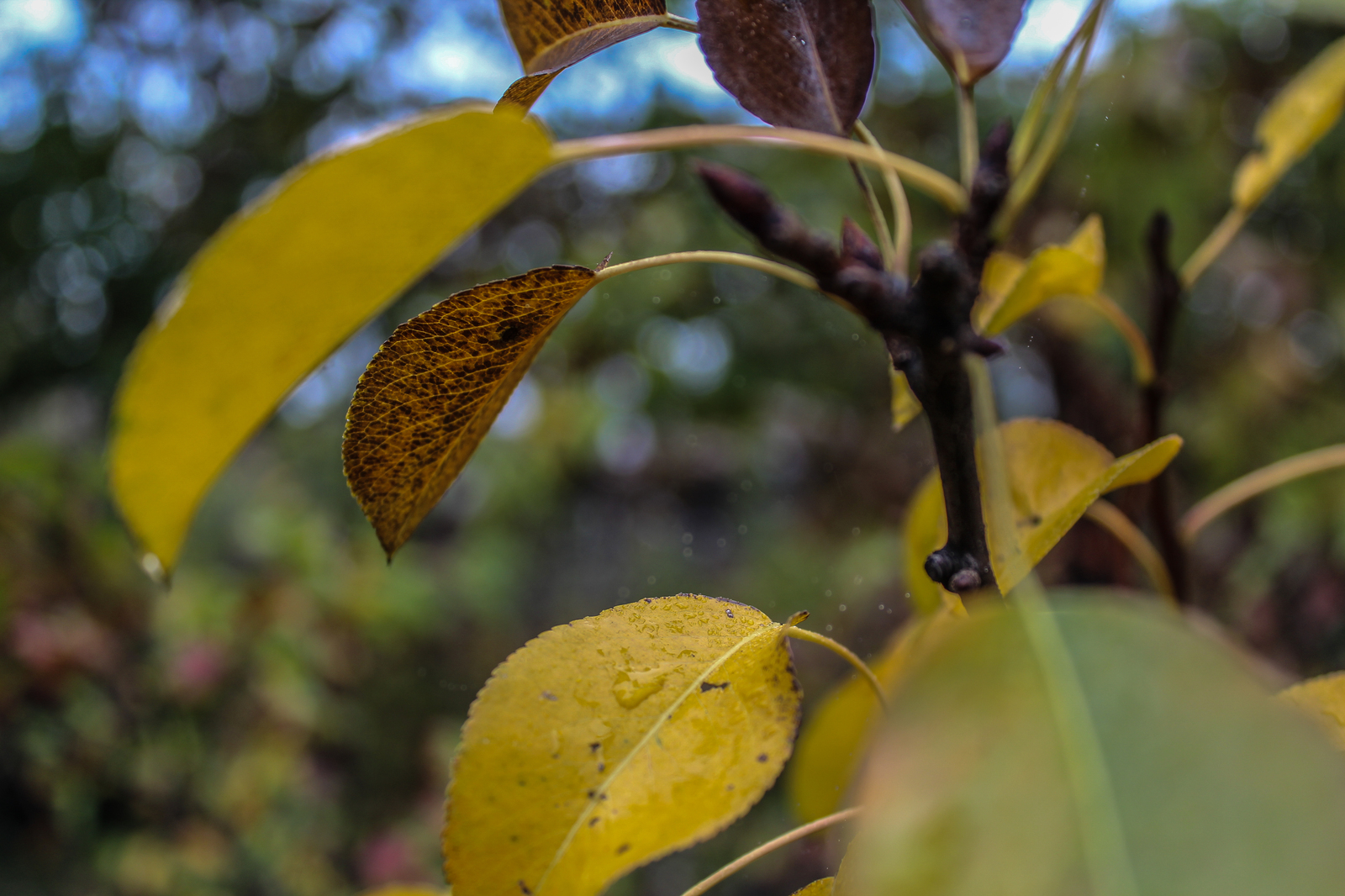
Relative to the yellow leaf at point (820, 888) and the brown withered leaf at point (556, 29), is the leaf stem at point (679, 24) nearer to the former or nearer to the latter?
the brown withered leaf at point (556, 29)

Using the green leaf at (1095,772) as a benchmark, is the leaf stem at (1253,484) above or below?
below

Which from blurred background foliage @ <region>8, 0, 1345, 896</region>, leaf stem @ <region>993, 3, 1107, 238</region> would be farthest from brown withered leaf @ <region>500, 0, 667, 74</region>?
blurred background foliage @ <region>8, 0, 1345, 896</region>

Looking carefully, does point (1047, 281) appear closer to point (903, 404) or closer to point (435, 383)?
point (903, 404)

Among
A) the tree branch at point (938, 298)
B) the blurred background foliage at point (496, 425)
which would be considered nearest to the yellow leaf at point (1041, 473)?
the tree branch at point (938, 298)

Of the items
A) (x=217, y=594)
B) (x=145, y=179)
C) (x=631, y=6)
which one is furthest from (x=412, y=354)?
(x=145, y=179)

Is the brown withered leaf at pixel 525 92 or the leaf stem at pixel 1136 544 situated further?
the leaf stem at pixel 1136 544

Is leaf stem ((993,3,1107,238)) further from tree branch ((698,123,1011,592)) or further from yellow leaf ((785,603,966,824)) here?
yellow leaf ((785,603,966,824))
